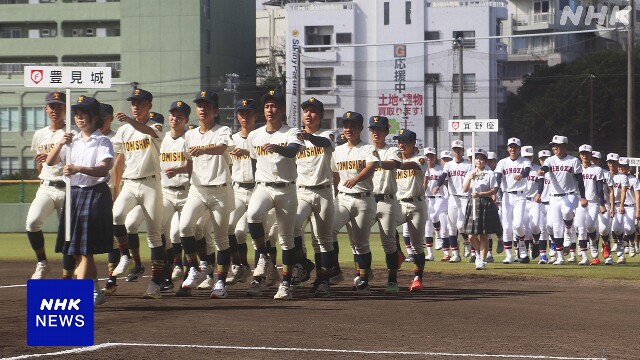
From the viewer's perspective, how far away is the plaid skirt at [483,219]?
20719 mm

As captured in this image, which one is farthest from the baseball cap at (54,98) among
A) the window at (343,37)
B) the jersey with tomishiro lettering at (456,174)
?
the window at (343,37)

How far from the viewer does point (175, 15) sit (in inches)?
2938

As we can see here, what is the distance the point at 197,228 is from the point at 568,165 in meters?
8.86

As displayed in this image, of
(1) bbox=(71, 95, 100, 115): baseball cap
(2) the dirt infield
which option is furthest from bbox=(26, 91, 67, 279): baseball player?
(1) bbox=(71, 95, 100, 115): baseball cap

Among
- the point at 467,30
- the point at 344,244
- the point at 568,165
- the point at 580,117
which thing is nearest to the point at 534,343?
the point at 568,165

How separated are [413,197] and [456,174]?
6.19 metres

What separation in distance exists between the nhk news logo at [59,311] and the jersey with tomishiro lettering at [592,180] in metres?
15.5

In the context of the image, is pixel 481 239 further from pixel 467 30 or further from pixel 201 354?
pixel 467 30

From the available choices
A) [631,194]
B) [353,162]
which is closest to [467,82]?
[631,194]

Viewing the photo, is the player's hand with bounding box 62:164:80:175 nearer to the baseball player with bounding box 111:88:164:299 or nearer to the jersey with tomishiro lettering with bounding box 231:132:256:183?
the baseball player with bounding box 111:88:164:299

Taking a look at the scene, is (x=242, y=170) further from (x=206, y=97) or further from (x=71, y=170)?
(x=71, y=170)

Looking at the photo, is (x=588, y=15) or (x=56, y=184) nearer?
(x=56, y=184)

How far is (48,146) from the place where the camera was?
1551cm

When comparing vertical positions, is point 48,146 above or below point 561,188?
above
